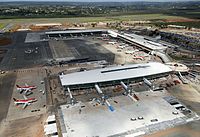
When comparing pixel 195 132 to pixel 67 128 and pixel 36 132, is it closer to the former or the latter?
pixel 67 128

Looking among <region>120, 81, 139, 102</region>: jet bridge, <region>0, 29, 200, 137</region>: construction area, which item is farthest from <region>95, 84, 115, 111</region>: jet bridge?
<region>120, 81, 139, 102</region>: jet bridge

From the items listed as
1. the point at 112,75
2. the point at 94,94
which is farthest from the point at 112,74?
the point at 94,94

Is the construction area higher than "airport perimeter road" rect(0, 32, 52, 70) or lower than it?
lower

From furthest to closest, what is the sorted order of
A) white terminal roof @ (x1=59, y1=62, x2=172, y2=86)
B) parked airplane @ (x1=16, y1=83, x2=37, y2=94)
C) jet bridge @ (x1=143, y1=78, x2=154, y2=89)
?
jet bridge @ (x1=143, y1=78, x2=154, y2=89) → white terminal roof @ (x1=59, y1=62, x2=172, y2=86) → parked airplane @ (x1=16, y1=83, x2=37, y2=94)

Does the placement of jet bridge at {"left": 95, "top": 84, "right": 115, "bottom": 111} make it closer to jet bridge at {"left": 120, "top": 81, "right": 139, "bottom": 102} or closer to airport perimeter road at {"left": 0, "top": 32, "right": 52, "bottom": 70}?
jet bridge at {"left": 120, "top": 81, "right": 139, "bottom": 102}

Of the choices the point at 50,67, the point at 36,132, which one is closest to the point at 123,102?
the point at 36,132

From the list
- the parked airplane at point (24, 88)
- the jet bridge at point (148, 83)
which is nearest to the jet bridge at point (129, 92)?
the jet bridge at point (148, 83)
